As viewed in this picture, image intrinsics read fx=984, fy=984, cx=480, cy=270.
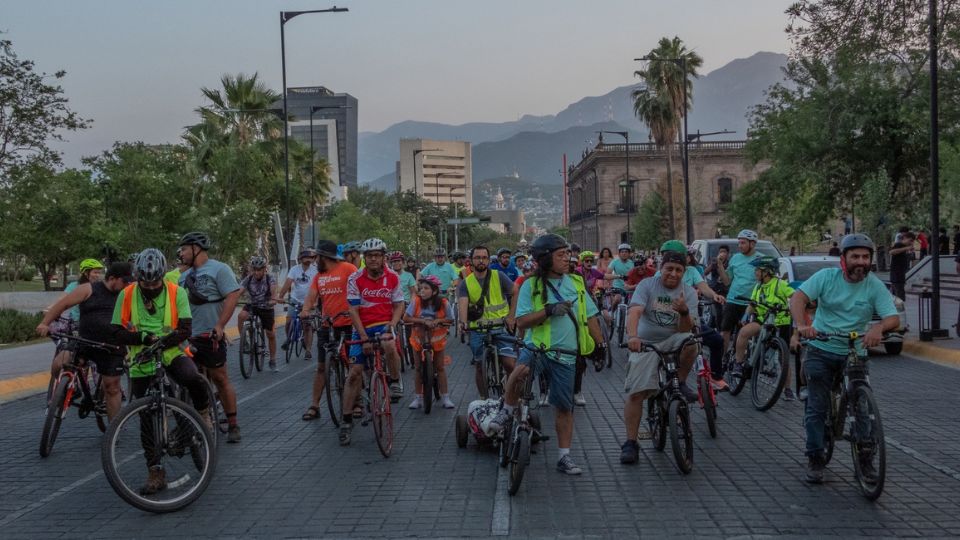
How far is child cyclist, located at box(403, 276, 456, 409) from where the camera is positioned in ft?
35.2

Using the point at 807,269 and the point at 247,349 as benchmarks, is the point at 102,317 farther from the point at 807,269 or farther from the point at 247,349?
the point at 807,269

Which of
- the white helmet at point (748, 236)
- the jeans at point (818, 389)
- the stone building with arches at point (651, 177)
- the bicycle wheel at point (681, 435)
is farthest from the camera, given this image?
the stone building with arches at point (651, 177)

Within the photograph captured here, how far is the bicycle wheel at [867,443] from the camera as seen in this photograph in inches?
251

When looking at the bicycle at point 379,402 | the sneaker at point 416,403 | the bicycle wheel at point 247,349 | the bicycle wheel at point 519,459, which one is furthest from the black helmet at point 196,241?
the bicycle wheel at point 247,349

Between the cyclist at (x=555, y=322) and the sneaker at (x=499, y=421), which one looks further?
the sneaker at (x=499, y=421)

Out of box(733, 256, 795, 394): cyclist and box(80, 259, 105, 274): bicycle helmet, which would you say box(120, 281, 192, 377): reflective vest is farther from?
box(733, 256, 795, 394): cyclist

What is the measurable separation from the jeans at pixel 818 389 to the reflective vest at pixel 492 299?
4.08 metres

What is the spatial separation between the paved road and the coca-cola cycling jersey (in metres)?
1.15

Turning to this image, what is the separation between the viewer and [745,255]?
1229 centimetres

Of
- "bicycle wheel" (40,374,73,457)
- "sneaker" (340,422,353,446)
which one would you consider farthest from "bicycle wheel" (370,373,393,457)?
"bicycle wheel" (40,374,73,457)

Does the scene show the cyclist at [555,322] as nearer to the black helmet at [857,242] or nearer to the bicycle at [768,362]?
the black helmet at [857,242]

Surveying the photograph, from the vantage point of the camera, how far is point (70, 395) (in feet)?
30.1

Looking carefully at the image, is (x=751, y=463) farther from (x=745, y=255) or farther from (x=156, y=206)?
(x=156, y=206)

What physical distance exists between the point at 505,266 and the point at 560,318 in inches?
344
